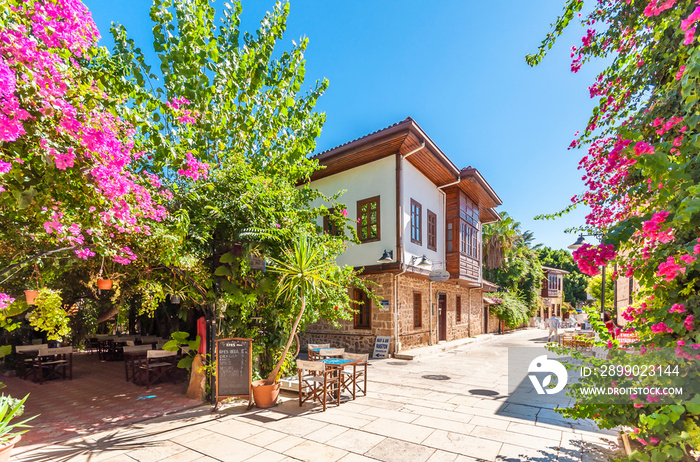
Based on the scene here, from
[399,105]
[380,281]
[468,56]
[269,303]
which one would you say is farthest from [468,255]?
[269,303]

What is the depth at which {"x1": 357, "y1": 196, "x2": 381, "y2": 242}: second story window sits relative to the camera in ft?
39.1

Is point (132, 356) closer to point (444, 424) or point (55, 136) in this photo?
point (55, 136)

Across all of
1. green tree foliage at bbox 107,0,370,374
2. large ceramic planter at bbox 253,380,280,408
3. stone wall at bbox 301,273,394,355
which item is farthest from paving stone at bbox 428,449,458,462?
stone wall at bbox 301,273,394,355

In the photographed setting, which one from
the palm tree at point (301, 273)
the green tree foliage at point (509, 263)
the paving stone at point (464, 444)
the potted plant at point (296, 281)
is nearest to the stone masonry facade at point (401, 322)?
the potted plant at point (296, 281)

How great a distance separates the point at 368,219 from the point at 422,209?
2180mm

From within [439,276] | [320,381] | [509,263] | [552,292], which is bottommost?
[320,381]

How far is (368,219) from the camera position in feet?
39.9

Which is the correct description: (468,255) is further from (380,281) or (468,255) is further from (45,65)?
(45,65)

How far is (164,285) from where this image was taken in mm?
6227

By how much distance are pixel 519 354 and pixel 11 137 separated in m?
14.5

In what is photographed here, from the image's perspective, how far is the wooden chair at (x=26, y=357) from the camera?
863 cm

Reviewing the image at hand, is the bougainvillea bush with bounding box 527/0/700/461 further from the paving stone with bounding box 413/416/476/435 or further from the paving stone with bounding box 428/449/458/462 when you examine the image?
the paving stone with bounding box 413/416/476/435

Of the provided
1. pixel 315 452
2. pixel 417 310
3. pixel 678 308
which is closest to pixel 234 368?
pixel 315 452

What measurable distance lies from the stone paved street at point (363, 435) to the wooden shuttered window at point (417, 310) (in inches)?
247
